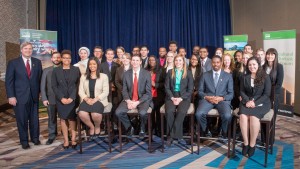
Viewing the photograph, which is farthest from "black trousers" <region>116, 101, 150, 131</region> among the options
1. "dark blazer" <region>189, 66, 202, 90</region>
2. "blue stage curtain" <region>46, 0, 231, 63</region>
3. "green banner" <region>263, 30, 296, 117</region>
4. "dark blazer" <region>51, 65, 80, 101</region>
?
"blue stage curtain" <region>46, 0, 231, 63</region>

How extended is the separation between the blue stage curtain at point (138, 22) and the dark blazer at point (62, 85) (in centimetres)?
447

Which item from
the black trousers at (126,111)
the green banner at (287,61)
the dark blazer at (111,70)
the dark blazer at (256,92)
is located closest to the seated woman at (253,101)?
the dark blazer at (256,92)

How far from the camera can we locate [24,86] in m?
3.99

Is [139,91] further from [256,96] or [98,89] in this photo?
[256,96]

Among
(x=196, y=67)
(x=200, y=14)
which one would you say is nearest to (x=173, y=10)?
(x=200, y=14)

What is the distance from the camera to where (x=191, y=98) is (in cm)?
427

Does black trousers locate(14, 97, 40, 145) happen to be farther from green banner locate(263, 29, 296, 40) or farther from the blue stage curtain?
green banner locate(263, 29, 296, 40)

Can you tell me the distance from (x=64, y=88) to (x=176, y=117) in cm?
154

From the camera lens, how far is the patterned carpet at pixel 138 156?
135 inches

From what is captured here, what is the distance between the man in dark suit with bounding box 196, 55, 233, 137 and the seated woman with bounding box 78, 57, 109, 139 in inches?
50.6

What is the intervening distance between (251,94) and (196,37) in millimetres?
4878

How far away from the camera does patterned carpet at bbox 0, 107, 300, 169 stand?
3422 mm

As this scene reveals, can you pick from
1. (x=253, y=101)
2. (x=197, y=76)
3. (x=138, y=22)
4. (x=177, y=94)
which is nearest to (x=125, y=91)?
(x=177, y=94)

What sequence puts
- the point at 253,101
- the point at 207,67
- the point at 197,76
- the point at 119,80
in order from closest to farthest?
the point at 253,101 < the point at 119,80 < the point at 197,76 < the point at 207,67
